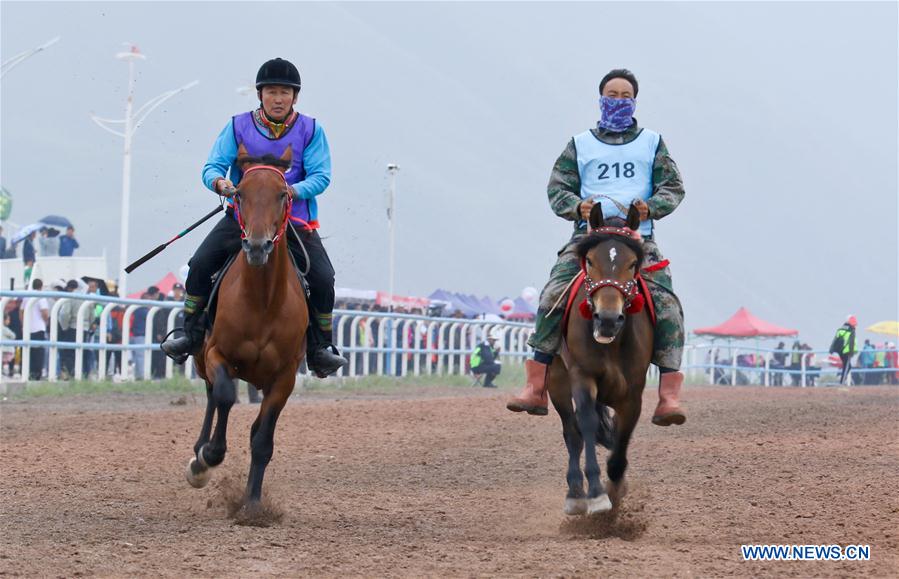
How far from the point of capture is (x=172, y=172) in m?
128

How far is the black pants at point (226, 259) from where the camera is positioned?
9375 mm

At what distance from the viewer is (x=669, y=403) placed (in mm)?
9016

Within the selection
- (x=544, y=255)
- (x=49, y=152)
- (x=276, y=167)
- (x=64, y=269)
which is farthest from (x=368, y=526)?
(x=49, y=152)

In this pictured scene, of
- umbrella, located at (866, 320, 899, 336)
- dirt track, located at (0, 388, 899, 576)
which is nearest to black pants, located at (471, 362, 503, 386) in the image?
dirt track, located at (0, 388, 899, 576)

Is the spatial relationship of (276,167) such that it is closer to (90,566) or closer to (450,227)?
(90,566)

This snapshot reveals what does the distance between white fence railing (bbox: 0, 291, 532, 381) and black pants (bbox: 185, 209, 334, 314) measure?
407 inches

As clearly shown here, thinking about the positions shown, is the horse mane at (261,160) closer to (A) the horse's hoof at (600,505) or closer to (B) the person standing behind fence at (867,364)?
(A) the horse's hoof at (600,505)

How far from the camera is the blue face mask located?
30.8 feet

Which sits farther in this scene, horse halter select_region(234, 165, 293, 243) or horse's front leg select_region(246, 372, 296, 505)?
horse's front leg select_region(246, 372, 296, 505)

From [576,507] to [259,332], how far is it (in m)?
2.27

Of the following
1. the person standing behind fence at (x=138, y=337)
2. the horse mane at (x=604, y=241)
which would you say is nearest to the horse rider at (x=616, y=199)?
the horse mane at (x=604, y=241)

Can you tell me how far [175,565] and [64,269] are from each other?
23246 millimetres

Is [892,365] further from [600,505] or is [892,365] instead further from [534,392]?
[600,505]

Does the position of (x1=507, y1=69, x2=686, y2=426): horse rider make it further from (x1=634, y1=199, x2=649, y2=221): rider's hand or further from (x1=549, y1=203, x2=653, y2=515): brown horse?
(x1=549, y1=203, x2=653, y2=515): brown horse
